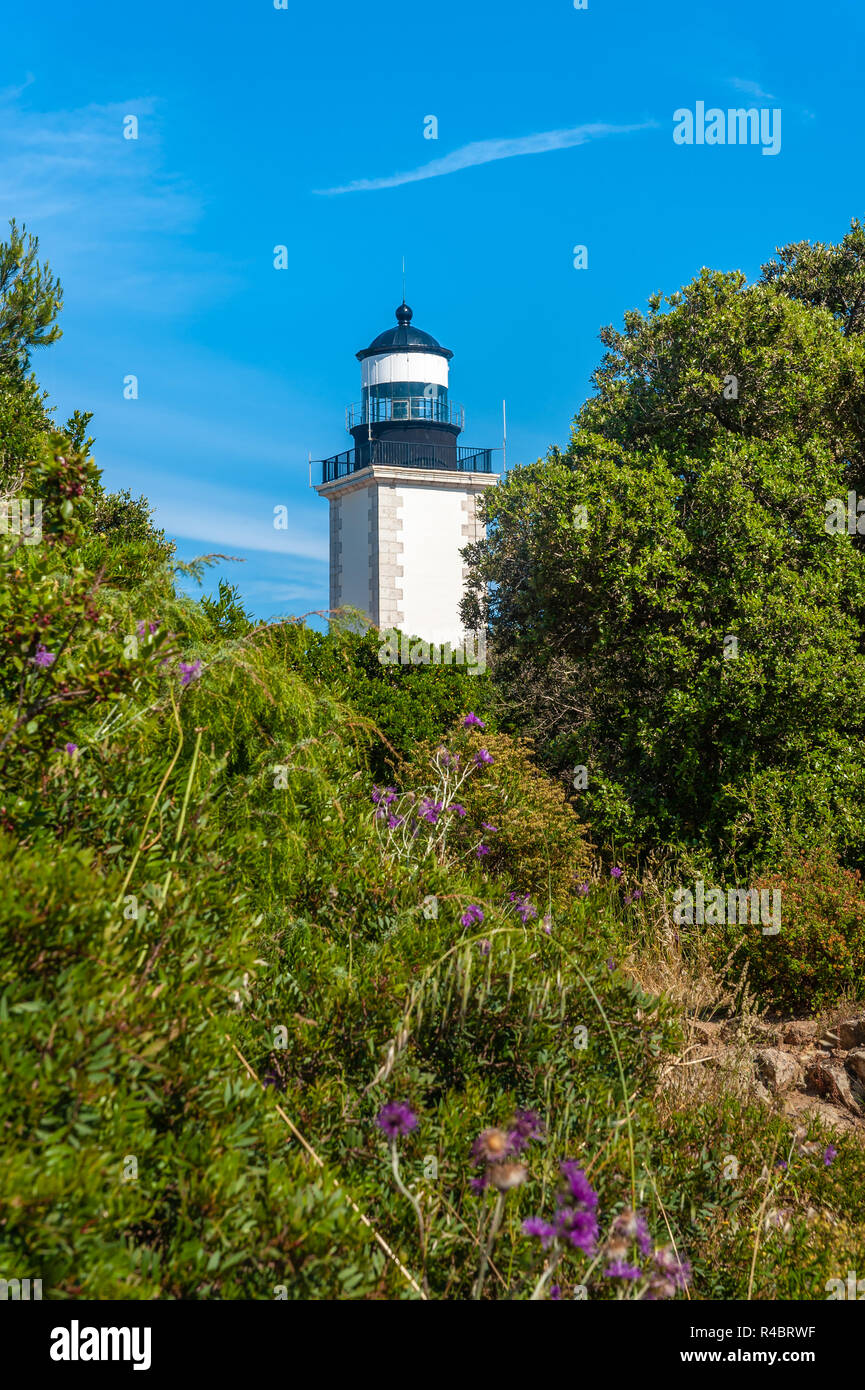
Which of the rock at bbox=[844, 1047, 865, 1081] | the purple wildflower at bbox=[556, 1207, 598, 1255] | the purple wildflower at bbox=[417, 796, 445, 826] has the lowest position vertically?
the rock at bbox=[844, 1047, 865, 1081]

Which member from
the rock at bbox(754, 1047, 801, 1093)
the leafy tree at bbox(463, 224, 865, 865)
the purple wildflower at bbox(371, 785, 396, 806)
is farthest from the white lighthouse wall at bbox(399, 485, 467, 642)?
the rock at bbox(754, 1047, 801, 1093)

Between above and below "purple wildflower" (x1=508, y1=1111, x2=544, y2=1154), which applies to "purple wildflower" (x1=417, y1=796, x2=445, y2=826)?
above

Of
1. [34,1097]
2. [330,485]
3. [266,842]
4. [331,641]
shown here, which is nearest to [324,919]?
[266,842]

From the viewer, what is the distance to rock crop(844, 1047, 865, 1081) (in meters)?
6.35

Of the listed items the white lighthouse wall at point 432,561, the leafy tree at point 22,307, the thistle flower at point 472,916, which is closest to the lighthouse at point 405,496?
the white lighthouse wall at point 432,561

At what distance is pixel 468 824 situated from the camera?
910 centimetres

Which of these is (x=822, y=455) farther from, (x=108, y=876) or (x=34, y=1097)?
(x=34, y=1097)

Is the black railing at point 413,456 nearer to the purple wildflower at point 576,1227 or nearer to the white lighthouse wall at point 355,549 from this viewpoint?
the white lighthouse wall at point 355,549

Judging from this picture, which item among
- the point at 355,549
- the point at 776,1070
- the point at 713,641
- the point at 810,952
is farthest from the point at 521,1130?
the point at 355,549

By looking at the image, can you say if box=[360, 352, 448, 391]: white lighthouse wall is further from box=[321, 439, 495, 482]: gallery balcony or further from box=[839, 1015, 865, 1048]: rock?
box=[839, 1015, 865, 1048]: rock

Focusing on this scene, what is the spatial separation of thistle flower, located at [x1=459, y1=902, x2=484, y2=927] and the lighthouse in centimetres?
2691

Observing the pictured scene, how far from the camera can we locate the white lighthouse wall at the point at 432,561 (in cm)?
3353

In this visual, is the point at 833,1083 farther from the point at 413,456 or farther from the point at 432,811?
the point at 413,456
